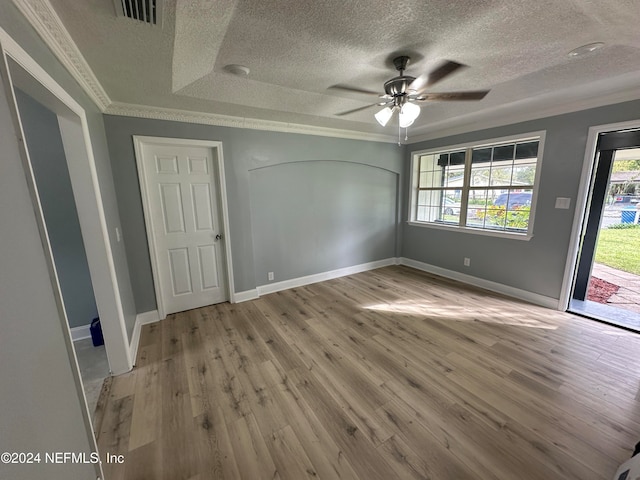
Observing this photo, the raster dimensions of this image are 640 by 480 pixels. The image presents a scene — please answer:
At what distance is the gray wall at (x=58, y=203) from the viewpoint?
2381 mm

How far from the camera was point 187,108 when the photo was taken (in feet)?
9.12

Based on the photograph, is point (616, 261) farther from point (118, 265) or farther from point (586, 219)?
point (118, 265)

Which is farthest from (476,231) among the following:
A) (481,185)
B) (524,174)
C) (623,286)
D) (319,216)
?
(319,216)

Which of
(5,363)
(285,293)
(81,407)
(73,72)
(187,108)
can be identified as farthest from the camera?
(285,293)

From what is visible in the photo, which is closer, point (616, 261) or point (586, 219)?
point (586, 219)

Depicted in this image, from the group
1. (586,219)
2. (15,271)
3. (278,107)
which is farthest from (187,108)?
(586,219)

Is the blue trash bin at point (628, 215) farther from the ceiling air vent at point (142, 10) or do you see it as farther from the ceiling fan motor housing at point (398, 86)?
the ceiling air vent at point (142, 10)

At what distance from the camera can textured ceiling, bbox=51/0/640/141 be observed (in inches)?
53.2

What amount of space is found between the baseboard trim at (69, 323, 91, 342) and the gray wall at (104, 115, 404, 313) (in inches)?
19.0

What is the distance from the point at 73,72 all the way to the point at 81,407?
208 cm

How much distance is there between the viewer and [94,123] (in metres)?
2.20

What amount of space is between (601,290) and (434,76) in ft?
13.4

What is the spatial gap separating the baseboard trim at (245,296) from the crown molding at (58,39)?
256 centimetres

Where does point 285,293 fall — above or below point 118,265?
below
